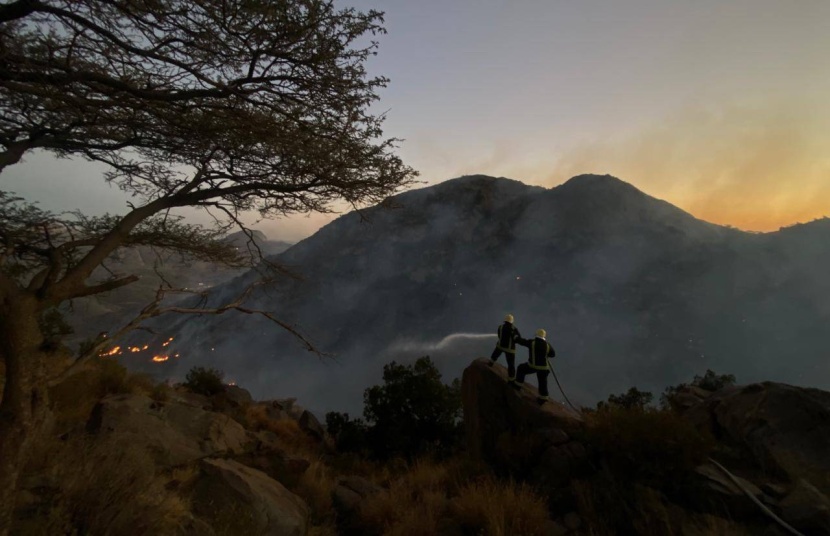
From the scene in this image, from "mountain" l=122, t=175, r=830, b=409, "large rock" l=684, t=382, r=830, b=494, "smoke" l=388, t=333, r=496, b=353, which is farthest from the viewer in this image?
"smoke" l=388, t=333, r=496, b=353

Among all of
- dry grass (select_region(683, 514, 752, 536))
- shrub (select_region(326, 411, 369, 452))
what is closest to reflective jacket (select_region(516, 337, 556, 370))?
dry grass (select_region(683, 514, 752, 536))

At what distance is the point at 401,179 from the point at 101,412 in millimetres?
7020

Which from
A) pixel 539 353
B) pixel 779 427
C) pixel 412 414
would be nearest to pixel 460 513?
pixel 539 353

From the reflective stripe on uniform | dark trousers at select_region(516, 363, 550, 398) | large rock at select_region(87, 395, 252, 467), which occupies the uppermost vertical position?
the reflective stripe on uniform

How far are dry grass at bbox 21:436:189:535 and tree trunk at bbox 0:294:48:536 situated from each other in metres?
0.38

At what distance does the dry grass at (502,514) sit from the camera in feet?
18.0

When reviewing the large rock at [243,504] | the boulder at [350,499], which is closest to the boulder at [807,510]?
the boulder at [350,499]

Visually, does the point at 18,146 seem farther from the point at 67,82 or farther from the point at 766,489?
the point at 766,489

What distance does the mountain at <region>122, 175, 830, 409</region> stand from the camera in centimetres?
6222

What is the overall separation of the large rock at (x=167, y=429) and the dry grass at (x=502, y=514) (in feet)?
16.3

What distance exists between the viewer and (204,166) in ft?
20.3

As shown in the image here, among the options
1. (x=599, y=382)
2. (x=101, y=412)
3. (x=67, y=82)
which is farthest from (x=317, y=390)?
(x=67, y=82)

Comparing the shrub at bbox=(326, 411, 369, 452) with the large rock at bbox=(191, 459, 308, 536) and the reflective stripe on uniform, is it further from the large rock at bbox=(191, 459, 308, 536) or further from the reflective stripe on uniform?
the large rock at bbox=(191, 459, 308, 536)

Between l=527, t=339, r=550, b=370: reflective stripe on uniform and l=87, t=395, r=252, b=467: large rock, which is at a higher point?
l=527, t=339, r=550, b=370: reflective stripe on uniform
